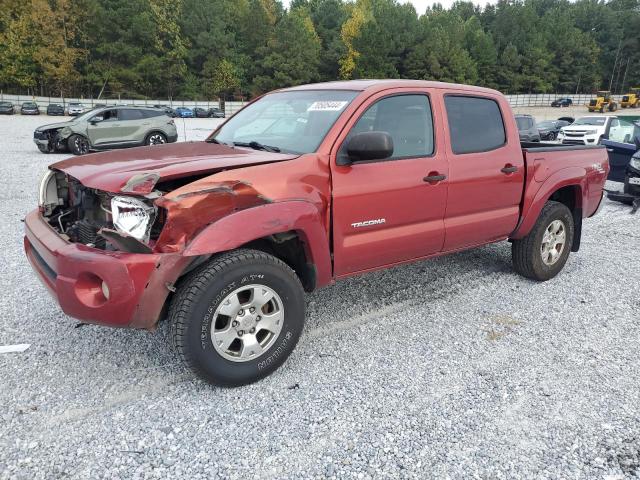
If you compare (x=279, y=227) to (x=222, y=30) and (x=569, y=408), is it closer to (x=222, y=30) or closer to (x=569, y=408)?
(x=569, y=408)

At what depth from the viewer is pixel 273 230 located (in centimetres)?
287

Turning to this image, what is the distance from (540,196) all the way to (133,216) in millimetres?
3637

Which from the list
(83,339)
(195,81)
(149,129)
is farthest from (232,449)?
(195,81)

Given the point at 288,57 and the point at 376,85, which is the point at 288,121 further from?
the point at 288,57

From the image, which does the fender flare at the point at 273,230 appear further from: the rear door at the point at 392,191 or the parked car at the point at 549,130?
the parked car at the point at 549,130

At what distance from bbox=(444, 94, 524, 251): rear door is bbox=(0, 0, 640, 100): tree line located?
68878 mm

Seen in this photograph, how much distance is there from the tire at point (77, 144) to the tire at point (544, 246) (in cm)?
1394

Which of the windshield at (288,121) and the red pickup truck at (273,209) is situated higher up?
the windshield at (288,121)

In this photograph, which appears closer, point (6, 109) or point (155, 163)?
point (155, 163)

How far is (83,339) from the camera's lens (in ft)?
11.6

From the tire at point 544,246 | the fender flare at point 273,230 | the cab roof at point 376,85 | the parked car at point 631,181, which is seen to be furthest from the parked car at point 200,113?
the fender flare at point 273,230

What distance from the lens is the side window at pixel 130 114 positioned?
15.3 m

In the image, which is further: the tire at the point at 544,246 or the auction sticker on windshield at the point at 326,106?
the tire at the point at 544,246

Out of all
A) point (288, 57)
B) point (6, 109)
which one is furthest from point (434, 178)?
point (288, 57)
